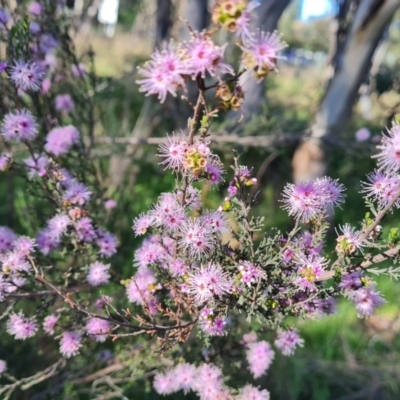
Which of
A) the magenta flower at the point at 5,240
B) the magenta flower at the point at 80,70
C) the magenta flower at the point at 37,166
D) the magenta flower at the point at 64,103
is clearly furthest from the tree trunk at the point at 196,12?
the magenta flower at the point at 5,240

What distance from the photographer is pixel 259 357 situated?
1395 millimetres

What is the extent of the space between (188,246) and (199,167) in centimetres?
23

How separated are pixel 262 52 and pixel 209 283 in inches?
19.0

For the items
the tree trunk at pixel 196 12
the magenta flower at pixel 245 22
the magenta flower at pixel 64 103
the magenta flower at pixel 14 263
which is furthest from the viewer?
the tree trunk at pixel 196 12

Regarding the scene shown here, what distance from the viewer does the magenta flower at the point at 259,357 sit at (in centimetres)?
138

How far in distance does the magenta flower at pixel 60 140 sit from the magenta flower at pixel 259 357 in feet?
2.92

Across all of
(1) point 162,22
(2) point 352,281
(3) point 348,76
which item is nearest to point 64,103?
(2) point 352,281

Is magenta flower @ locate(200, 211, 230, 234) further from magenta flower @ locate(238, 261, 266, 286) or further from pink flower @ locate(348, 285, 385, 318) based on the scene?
pink flower @ locate(348, 285, 385, 318)

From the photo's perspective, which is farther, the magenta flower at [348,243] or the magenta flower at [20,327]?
the magenta flower at [20,327]

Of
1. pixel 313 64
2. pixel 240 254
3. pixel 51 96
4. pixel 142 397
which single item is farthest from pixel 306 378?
pixel 313 64

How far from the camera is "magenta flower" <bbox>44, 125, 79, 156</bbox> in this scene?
1.57 meters

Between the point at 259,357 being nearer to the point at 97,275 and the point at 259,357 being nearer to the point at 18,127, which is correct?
the point at 97,275

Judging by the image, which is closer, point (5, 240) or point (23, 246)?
point (23, 246)

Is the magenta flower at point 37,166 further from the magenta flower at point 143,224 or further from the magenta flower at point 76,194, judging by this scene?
the magenta flower at point 143,224
